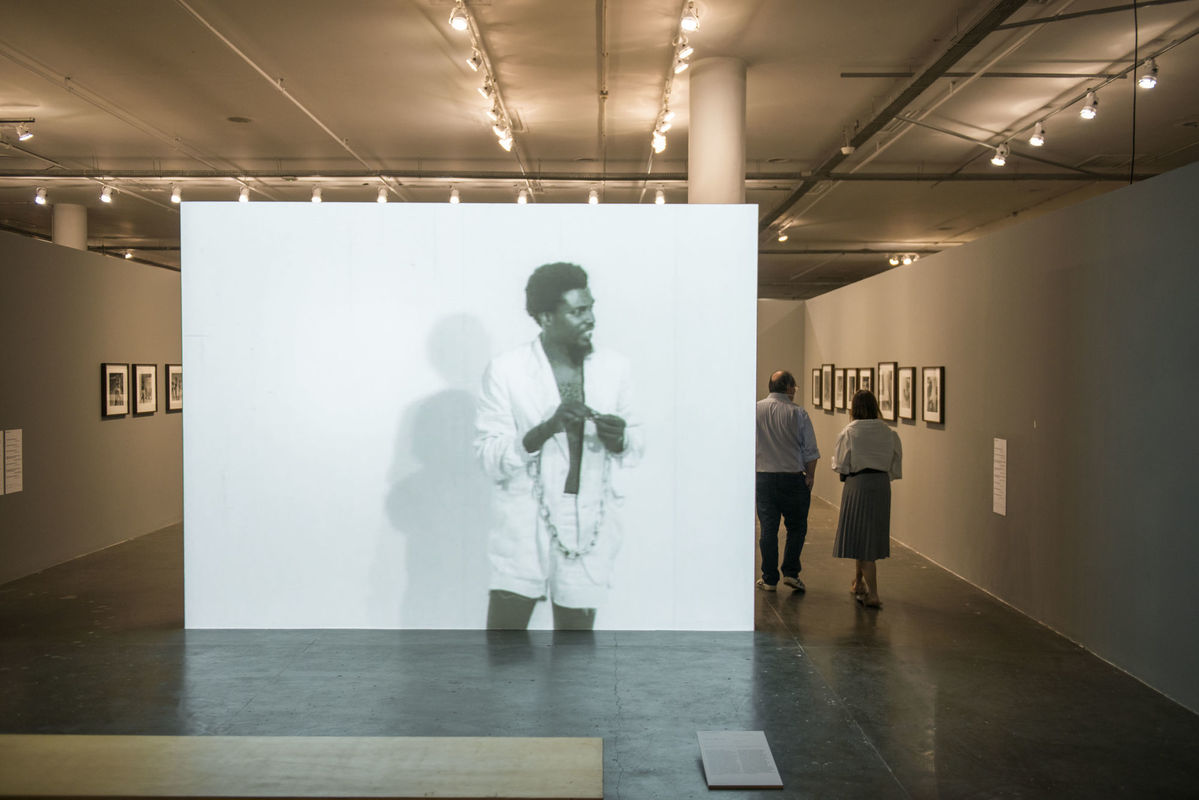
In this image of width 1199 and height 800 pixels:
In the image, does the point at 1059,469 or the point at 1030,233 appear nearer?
the point at 1059,469

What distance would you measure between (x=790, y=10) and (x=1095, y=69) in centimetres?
346

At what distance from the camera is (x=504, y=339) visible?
640 centimetres

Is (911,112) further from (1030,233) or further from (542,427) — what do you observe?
(542,427)

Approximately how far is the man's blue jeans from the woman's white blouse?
0.64 metres

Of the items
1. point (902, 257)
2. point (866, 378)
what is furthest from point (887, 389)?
point (902, 257)

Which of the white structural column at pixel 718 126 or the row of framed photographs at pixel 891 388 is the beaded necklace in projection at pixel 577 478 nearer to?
the white structural column at pixel 718 126

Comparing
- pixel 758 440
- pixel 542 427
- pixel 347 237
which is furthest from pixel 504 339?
pixel 758 440

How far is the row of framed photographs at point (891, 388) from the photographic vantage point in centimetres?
897

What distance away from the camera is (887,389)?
10.5m

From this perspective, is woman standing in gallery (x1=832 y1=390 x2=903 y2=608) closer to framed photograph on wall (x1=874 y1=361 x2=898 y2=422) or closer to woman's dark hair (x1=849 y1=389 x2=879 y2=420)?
woman's dark hair (x1=849 y1=389 x2=879 y2=420)

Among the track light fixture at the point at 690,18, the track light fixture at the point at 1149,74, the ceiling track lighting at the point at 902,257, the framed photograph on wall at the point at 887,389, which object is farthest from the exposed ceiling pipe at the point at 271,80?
the ceiling track lighting at the point at 902,257

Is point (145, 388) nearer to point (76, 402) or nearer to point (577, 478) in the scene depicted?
point (76, 402)

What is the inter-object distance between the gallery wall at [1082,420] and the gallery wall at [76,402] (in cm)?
840

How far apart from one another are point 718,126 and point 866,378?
4.03 meters
